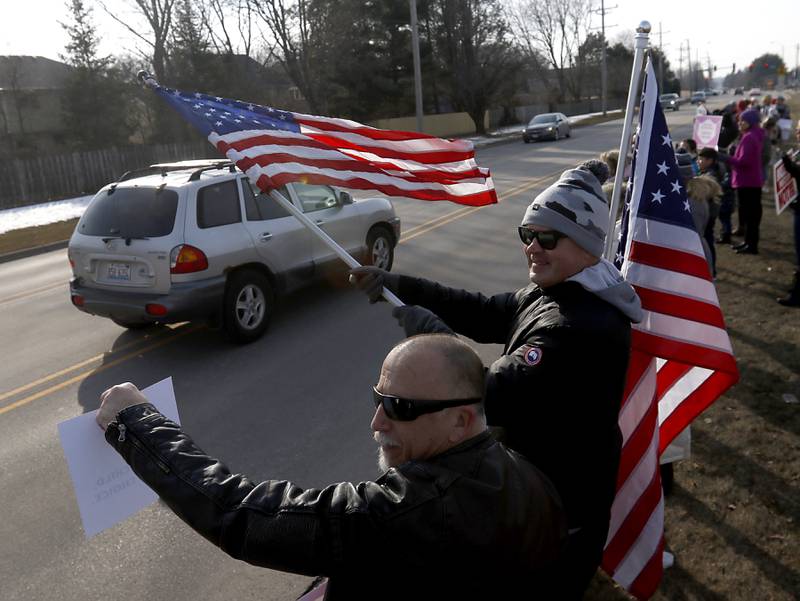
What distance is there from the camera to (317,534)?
1.50 m

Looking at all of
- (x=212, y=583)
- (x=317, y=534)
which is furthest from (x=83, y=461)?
(x=212, y=583)

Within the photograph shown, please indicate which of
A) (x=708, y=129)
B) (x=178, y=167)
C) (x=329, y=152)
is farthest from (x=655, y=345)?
(x=708, y=129)

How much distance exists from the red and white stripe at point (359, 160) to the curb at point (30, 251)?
39.5 feet

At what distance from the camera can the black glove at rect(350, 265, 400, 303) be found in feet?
10.5

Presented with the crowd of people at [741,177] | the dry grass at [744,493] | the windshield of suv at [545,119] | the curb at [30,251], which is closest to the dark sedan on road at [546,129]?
the windshield of suv at [545,119]

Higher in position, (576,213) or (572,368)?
(576,213)

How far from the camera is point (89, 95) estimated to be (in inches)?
1229

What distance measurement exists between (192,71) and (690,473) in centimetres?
3445

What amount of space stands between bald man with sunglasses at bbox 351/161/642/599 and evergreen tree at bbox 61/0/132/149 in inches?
1308

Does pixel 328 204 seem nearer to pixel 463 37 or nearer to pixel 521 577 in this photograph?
pixel 521 577

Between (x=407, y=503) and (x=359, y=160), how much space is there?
2.78m

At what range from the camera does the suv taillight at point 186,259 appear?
6699 millimetres

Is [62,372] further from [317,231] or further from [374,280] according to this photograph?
[374,280]

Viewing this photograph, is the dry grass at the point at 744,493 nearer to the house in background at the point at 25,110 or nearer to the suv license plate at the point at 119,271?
the suv license plate at the point at 119,271
